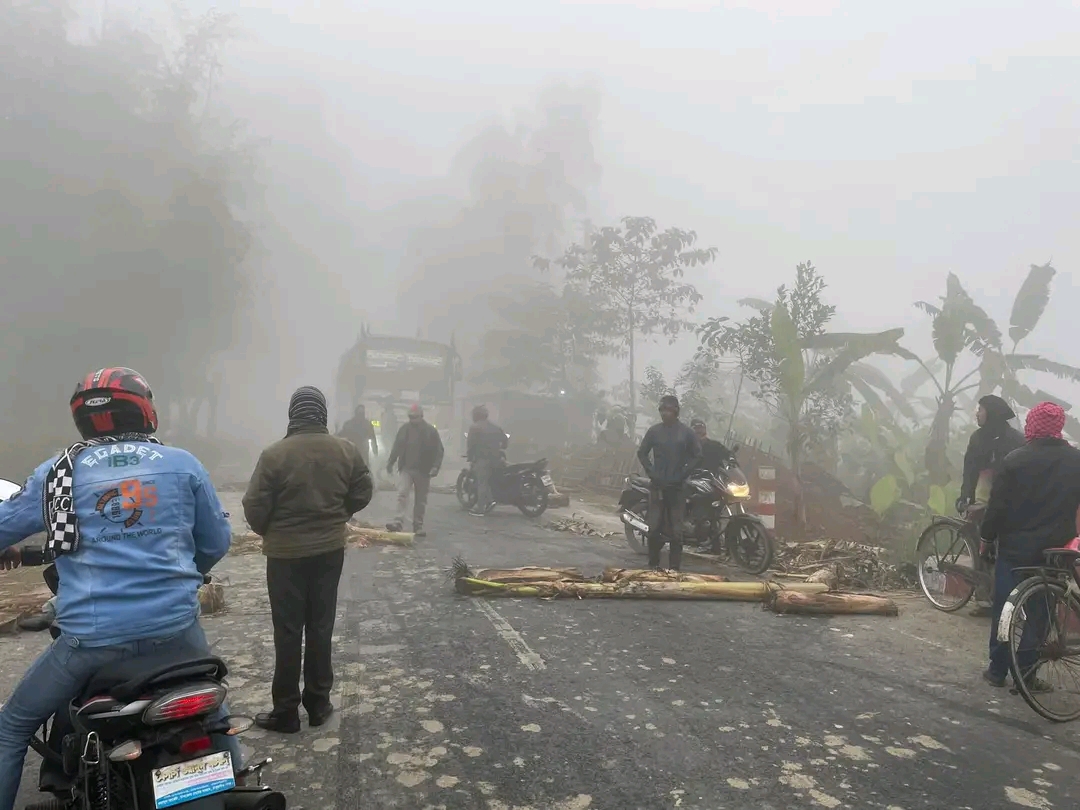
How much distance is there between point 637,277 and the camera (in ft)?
84.8

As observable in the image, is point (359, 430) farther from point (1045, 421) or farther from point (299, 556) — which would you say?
point (1045, 421)

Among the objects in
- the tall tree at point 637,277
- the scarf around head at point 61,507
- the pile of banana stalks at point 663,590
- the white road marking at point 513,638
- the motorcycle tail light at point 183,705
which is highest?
the tall tree at point 637,277

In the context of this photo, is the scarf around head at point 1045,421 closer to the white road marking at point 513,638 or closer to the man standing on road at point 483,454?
the white road marking at point 513,638

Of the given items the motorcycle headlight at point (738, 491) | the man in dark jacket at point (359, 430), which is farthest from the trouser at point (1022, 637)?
the man in dark jacket at point (359, 430)

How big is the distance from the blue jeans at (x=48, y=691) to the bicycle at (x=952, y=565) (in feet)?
22.1

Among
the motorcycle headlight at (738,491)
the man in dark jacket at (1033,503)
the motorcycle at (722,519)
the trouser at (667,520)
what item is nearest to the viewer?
the man in dark jacket at (1033,503)

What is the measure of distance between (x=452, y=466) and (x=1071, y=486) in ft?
78.3

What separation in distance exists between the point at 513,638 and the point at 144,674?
11.9 feet

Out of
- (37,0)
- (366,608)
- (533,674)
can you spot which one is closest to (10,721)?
(533,674)

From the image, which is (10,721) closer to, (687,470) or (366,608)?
(366,608)

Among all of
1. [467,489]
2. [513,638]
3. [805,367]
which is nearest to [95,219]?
[467,489]

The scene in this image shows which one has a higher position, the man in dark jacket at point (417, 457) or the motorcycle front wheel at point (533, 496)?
the man in dark jacket at point (417, 457)

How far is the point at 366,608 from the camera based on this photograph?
6.80 m

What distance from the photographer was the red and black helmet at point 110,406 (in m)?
2.76
